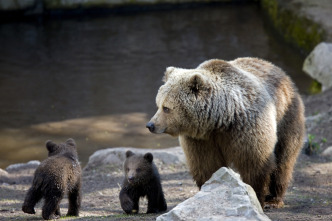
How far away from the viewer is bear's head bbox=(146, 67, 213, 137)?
19.6 feet

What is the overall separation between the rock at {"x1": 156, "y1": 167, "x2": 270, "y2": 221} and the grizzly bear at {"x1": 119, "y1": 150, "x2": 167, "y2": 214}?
1674mm

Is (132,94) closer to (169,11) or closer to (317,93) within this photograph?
(317,93)

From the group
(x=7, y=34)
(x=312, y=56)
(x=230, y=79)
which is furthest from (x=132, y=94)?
(x=230, y=79)

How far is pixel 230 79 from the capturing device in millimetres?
6262

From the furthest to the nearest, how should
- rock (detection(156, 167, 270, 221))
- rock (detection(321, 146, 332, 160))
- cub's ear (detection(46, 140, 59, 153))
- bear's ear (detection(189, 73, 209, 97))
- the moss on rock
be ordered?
the moss on rock
rock (detection(321, 146, 332, 160))
cub's ear (detection(46, 140, 59, 153))
bear's ear (detection(189, 73, 209, 97))
rock (detection(156, 167, 270, 221))

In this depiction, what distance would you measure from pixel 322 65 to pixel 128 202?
877cm

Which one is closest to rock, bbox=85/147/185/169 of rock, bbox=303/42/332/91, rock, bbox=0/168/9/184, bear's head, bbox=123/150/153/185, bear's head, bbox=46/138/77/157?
rock, bbox=0/168/9/184

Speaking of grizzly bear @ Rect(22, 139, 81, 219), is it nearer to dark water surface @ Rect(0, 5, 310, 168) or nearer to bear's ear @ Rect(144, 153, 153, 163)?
bear's ear @ Rect(144, 153, 153, 163)

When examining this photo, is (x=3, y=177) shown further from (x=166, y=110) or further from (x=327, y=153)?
(x=327, y=153)

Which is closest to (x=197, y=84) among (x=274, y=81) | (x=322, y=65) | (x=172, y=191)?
(x=274, y=81)

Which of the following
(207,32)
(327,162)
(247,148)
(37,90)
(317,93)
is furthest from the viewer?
(207,32)

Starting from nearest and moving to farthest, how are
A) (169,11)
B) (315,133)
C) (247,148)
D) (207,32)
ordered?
1. (247,148)
2. (315,133)
3. (207,32)
4. (169,11)

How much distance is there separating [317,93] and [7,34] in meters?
11.0

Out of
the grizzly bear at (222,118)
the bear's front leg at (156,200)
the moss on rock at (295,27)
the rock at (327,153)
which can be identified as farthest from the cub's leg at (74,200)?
the moss on rock at (295,27)
